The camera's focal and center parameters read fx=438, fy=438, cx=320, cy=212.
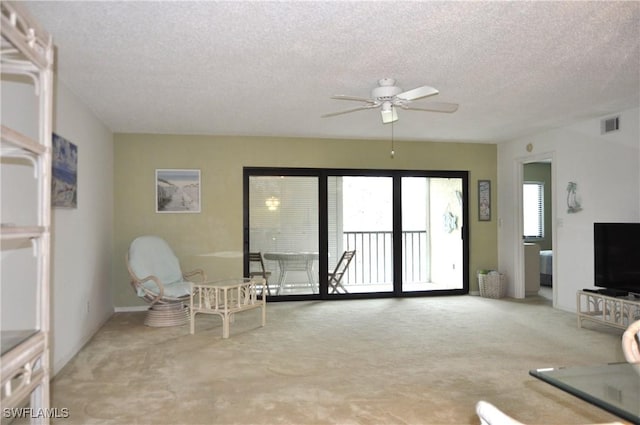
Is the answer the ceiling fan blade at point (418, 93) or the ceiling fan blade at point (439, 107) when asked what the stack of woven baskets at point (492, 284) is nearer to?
the ceiling fan blade at point (439, 107)

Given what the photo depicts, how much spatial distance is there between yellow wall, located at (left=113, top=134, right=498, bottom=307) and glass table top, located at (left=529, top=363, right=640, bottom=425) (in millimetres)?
4842

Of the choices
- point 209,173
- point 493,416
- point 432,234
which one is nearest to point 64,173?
point 209,173

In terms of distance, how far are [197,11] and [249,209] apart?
13.0ft

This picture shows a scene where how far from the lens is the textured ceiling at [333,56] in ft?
7.98

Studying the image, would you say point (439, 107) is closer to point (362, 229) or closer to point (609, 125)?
point (609, 125)

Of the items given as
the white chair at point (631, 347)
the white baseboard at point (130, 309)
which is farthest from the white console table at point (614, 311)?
the white baseboard at point (130, 309)

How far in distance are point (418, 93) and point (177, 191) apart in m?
3.82

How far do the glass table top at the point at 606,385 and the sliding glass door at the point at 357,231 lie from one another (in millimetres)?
→ 4707

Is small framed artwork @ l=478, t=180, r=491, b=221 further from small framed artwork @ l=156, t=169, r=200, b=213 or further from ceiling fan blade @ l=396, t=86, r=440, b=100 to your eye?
small framed artwork @ l=156, t=169, r=200, b=213

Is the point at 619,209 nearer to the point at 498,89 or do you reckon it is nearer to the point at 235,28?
A: the point at 498,89

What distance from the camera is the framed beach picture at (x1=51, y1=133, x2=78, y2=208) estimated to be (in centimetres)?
346

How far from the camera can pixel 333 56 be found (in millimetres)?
3084

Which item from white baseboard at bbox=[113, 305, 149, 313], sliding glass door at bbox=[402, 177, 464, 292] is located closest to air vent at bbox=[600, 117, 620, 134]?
sliding glass door at bbox=[402, 177, 464, 292]

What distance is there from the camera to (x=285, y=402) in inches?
113
